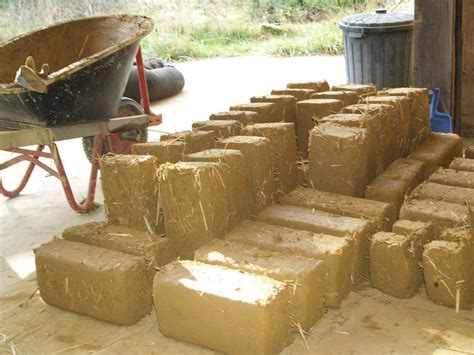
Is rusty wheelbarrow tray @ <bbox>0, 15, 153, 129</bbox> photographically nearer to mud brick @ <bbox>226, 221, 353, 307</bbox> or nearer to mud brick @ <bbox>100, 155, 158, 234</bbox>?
mud brick @ <bbox>100, 155, 158, 234</bbox>


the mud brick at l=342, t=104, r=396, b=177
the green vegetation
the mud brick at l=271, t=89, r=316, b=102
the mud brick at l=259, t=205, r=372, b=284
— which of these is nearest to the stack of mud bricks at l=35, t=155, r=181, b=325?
the mud brick at l=259, t=205, r=372, b=284

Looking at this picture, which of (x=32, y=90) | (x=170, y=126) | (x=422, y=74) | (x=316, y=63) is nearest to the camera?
(x=32, y=90)

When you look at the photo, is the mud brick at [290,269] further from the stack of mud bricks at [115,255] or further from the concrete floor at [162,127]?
the concrete floor at [162,127]

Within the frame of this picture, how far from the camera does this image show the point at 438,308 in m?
3.31

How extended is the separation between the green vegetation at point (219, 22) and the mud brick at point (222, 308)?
10151 millimetres

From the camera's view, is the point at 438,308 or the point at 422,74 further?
the point at 422,74

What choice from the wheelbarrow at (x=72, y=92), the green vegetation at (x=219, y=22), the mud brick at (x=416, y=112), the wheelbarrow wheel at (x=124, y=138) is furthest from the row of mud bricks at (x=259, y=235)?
the green vegetation at (x=219, y=22)

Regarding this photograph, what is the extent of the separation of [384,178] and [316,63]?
7.83 m

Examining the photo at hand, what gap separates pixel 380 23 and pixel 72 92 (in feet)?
14.3

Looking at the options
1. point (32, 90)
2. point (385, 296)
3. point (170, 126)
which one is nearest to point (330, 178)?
point (385, 296)

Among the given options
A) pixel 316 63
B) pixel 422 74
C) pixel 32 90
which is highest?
pixel 32 90

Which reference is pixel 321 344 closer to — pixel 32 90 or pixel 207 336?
pixel 207 336

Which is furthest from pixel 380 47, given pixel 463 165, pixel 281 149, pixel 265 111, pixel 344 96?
pixel 281 149

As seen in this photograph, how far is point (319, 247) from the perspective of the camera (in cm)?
326
